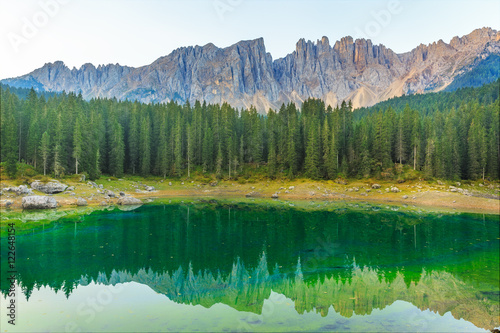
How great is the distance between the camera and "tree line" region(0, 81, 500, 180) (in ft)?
224

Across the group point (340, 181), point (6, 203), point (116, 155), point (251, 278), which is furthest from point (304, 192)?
point (6, 203)

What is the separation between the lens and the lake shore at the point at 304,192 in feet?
181

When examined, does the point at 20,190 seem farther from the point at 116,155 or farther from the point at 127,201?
the point at 116,155

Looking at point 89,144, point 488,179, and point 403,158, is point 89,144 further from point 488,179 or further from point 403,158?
point 488,179

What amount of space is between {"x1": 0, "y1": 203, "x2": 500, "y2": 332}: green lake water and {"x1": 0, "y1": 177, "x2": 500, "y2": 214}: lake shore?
21.8 m

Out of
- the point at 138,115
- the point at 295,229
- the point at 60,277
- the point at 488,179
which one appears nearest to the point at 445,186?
the point at 488,179

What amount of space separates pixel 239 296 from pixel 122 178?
238ft

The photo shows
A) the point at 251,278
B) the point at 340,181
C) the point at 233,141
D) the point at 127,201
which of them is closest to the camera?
the point at 251,278

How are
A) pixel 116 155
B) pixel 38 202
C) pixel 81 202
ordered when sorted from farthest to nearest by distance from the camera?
1. pixel 116 155
2. pixel 81 202
3. pixel 38 202

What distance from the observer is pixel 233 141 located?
95.2 meters

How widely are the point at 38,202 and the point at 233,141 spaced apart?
57975 mm

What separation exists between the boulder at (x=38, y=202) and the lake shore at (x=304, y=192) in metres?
1.40

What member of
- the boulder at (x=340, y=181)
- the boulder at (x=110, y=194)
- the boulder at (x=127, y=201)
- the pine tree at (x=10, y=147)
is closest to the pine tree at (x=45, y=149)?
the pine tree at (x=10, y=147)

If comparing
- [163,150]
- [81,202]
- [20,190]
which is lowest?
[81,202]
